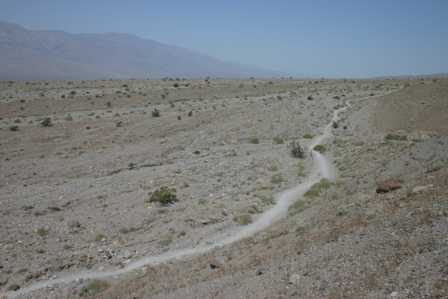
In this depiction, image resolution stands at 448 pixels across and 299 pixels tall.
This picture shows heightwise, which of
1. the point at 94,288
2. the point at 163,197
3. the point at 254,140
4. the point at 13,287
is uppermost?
the point at 254,140

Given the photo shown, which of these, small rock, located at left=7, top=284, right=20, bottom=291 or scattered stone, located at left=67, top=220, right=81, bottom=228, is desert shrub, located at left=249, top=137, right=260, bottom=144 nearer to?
scattered stone, located at left=67, top=220, right=81, bottom=228

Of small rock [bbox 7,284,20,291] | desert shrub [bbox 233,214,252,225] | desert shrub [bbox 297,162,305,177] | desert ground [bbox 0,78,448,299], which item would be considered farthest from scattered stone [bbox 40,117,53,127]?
desert shrub [bbox 233,214,252,225]

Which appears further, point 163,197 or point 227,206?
point 163,197

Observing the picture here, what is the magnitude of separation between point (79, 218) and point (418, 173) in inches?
682

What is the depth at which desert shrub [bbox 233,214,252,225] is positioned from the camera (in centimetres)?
1825

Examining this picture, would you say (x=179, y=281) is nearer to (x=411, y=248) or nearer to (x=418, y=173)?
(x=411, y=248)

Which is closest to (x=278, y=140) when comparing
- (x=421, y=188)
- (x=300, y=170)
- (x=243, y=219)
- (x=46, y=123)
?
(x=300, y=170)

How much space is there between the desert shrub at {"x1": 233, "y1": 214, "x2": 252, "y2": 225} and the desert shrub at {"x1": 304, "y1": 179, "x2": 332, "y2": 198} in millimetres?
3900

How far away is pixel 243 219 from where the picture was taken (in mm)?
18406

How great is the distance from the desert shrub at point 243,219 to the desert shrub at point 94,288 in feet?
22.7

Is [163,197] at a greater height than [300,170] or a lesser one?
lesser

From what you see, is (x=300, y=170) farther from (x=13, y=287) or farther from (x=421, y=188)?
(x=13, y=287)

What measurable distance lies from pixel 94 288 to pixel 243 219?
7601 millimetres

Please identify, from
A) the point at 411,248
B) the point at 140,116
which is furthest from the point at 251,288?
the point at 140,116
